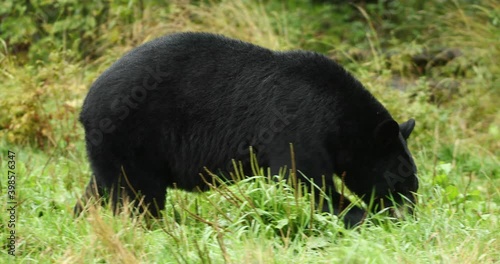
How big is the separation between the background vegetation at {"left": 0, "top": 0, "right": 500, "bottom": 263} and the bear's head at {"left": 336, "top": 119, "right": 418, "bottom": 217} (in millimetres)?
228

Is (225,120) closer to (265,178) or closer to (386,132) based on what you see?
(265,178)

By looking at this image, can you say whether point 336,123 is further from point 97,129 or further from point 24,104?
point 24,104

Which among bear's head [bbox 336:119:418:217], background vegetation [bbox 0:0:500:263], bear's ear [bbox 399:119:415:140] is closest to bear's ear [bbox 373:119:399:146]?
bear's head [bbox 336:119:418:217]

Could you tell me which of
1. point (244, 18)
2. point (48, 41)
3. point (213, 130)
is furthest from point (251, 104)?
point (48, 41)

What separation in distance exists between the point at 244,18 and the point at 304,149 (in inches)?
209

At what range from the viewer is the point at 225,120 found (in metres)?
5.45

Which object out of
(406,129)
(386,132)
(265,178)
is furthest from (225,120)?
(406,129)

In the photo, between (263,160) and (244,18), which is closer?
(263,160)

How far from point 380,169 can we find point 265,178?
0.89 metres

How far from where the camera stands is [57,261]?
13.6 ft

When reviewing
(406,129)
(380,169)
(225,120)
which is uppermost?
(225,120)

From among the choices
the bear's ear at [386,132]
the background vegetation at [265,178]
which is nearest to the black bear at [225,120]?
the bear's ear at [386,132]

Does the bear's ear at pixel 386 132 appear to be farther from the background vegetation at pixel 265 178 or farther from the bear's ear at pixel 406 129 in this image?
the background vegetation at pixel 265 178

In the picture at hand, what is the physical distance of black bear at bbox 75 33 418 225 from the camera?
5.31 metres
